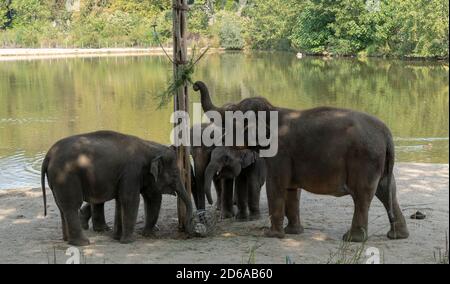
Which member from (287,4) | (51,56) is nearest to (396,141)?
(51,56)

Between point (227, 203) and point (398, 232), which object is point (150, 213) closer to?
point (227, 203)

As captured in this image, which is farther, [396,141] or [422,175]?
[396,141]

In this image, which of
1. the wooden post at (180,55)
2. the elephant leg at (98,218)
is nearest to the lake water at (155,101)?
the wooden post at (180,55)

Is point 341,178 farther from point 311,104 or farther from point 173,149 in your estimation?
point 311,104

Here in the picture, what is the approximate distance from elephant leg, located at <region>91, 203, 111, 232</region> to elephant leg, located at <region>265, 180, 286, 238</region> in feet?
6.25

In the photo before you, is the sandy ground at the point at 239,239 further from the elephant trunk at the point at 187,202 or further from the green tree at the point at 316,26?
the green tree at the point at 316,26

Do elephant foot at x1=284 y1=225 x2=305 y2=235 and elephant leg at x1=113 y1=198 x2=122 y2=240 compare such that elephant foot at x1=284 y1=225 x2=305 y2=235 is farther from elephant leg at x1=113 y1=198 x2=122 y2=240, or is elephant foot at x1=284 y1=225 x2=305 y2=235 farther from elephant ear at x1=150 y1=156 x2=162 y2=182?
elephant leg at x1=113 y1=198 x2=122 y2=240

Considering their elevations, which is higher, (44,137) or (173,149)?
(173,149)

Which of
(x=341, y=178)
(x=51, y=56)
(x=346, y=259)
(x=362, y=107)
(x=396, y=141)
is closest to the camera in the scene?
(x=346, y=259)

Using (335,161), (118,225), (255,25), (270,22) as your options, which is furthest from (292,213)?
(255,25)

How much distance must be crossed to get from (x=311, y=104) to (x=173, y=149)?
18183mm

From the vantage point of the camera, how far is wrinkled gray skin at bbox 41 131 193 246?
6.76 metres

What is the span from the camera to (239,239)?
714cm
